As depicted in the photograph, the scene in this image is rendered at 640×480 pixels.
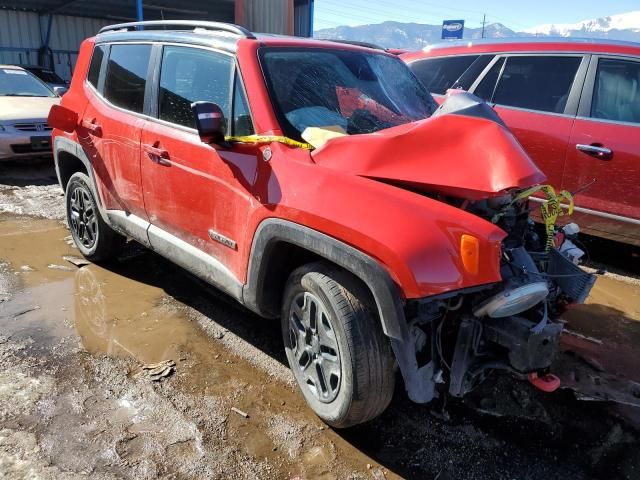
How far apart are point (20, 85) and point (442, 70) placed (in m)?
7.57

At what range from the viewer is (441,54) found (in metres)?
5.43

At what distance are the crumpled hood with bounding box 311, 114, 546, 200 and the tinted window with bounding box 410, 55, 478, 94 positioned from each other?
3044mm

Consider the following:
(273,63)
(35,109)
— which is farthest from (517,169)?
(35,109)

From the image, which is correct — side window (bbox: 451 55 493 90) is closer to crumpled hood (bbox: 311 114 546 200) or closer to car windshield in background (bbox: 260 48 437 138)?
car windshield in background (bbox: 260 48 437 138)

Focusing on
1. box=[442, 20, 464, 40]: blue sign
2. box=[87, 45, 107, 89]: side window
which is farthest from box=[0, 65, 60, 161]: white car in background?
box=[442, 20, 464, 40]: blue sign

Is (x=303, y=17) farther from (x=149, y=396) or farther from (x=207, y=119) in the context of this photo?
(x=149, y=396)

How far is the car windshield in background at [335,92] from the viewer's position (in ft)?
9.30

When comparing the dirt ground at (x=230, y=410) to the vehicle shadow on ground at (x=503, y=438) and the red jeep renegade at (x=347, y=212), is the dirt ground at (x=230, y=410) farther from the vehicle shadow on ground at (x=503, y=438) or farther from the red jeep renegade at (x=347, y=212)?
the red jeep renegade at (x=347, y=212)

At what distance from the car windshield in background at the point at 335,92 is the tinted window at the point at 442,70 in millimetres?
2030

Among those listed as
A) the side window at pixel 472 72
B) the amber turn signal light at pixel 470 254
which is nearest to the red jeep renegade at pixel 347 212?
the amber turn signal light at pixel 470 254

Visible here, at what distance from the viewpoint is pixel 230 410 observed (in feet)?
8.96

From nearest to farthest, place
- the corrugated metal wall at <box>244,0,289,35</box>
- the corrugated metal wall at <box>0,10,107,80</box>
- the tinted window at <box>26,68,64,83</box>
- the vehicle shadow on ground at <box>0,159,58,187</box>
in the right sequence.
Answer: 1. the vehicle shadow on ground at <box>0,159,58,187</box>
2. the tinted window at <box>26,68,64,83</box>
3. the corrugated metal wall at <box>244,0,289,35</box>
4. the corrugated metal wall at <box>0,10,107,80</box>

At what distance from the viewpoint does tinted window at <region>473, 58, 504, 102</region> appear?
5004mm

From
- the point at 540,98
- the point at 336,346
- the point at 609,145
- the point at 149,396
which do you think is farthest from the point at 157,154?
the point at 609,145
